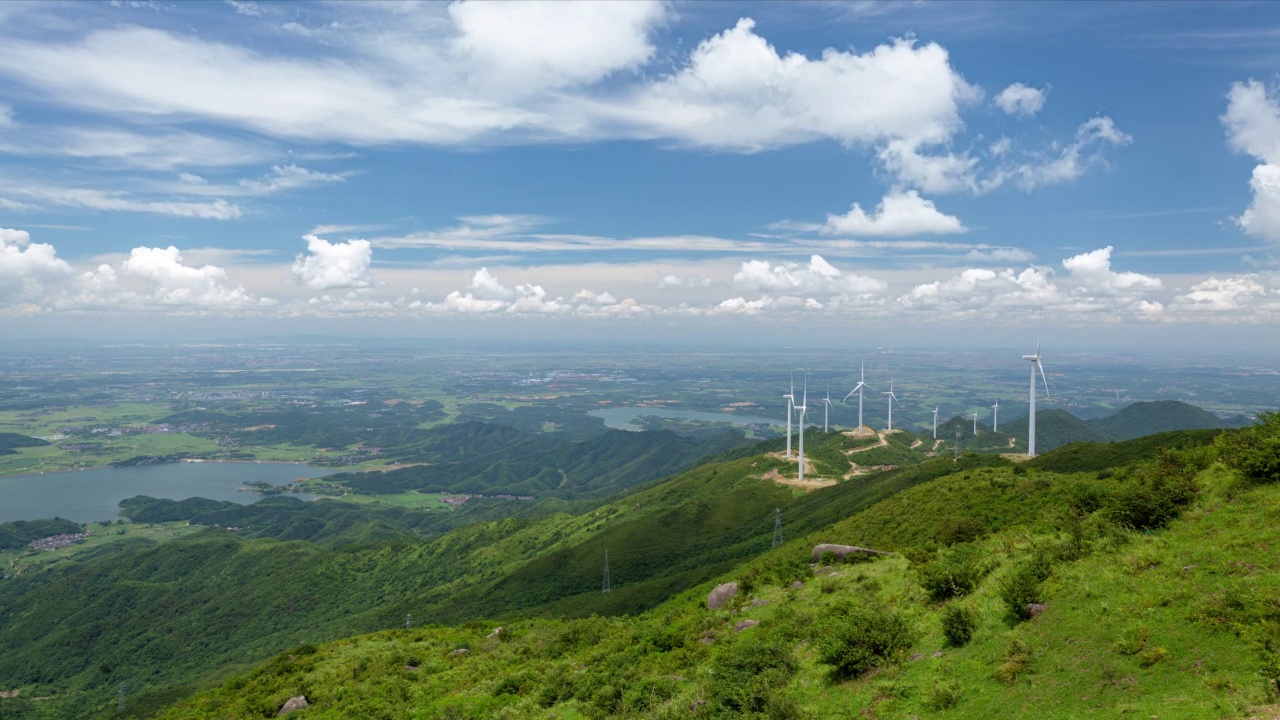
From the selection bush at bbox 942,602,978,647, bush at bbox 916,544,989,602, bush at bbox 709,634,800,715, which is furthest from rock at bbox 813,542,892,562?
bush at bbox 942,602,978,647

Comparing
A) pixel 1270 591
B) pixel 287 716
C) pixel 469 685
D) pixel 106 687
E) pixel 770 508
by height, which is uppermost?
pixel 1270 591

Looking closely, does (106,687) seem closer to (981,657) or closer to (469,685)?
(469,685)

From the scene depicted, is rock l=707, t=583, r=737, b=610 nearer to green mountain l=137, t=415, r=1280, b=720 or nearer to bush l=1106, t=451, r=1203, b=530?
green mountain l=137, t=415, r=1280, b=720

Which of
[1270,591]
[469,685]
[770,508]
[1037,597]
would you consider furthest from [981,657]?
[770,508]

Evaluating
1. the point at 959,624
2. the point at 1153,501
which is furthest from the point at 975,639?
the point at 1153,501

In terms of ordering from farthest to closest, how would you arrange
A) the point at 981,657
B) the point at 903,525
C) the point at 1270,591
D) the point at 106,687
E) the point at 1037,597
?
the point at 106,687, the point at 903,525, the point at 1037,597, the point at 981,657, the point at 1270,591

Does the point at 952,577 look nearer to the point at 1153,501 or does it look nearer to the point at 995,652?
the point at 995,652
